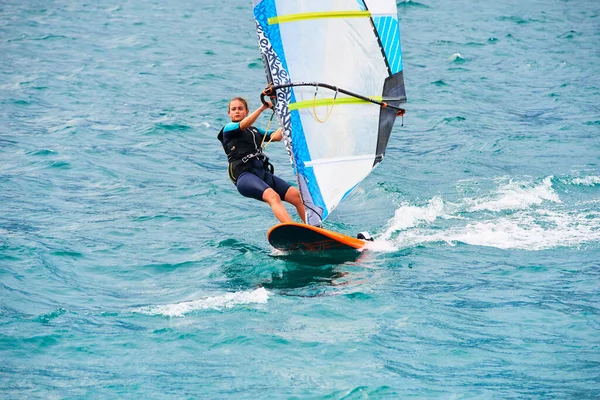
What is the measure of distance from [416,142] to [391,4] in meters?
5.23

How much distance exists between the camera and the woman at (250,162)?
9.32 m

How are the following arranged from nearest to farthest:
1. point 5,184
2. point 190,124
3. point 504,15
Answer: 1. point 5,184
2. point 190,124
3. point 504,15

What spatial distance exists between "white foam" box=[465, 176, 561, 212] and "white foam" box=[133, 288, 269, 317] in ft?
12.5

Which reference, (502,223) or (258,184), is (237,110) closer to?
(258,184)

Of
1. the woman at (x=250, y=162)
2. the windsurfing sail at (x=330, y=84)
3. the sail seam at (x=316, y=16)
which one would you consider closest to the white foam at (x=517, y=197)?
the windsurfing sail at (x=330, y=84)

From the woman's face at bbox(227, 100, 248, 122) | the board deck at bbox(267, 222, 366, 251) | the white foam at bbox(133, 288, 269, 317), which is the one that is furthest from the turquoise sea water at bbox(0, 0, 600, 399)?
the woman's face at bbox(227, 100, 248, 122)

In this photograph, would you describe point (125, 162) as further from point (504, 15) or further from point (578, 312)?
point (504, 15)

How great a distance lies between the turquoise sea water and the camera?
21.4 feet

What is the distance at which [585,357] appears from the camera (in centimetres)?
659

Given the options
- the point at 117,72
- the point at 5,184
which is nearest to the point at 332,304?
the point at 5,184

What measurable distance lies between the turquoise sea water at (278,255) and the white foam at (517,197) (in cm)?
4

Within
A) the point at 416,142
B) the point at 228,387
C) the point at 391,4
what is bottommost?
the point at 416,142

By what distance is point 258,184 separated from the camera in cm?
938

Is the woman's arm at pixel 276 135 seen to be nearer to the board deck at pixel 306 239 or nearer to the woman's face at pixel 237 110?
the woman's face at pixel 237 110
